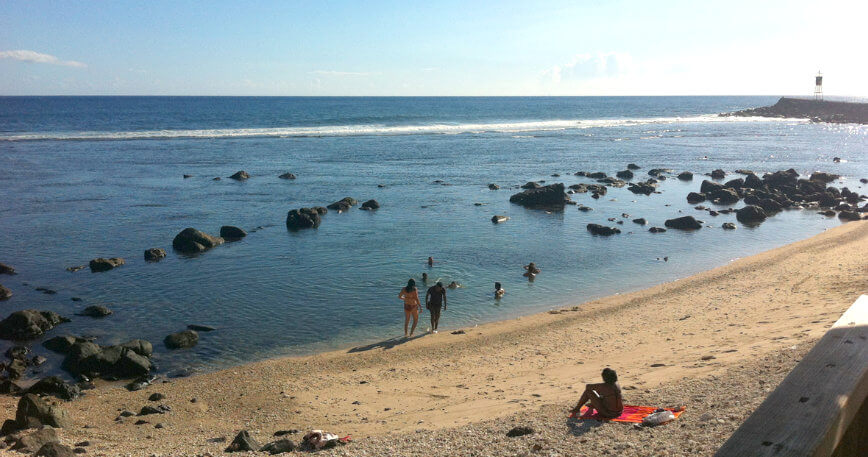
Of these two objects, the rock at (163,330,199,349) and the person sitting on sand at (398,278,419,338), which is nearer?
the rock at (163,330,199,349)

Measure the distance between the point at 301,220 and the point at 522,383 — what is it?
20.7 m

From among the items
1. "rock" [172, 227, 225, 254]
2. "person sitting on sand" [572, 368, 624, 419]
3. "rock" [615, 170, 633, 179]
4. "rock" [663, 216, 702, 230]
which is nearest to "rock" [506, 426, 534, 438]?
"person sitting on sand" [572, 368, 624, 419]

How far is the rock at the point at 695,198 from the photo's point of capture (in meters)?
39.4

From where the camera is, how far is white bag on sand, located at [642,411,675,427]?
29.7ft

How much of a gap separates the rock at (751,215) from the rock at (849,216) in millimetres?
3871

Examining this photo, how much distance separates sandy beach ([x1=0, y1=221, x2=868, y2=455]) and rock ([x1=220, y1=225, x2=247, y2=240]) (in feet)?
45.6

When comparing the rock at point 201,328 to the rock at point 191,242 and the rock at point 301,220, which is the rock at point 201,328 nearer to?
the rock at point 191,242

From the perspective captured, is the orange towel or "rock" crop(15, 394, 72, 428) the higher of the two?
the orange towel

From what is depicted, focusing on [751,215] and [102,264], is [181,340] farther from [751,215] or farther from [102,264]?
[751,215]

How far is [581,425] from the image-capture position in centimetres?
977

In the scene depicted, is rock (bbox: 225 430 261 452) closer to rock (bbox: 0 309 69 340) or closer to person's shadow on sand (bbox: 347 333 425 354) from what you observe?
person's shadow on sand (bbox: 347 333 425 354)

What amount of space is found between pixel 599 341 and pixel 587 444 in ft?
27.4

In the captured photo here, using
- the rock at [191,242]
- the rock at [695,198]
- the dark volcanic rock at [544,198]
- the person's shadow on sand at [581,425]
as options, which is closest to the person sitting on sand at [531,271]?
the person's shadow on sand at [581,425]

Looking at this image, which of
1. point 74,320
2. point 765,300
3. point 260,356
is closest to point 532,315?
point 765,300
